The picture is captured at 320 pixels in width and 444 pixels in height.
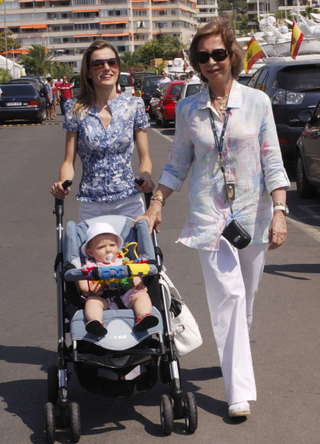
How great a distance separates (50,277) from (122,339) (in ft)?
11.0

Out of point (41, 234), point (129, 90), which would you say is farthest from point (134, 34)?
point (41, 234)

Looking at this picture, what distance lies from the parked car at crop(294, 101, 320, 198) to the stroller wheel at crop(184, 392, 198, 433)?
6.71m

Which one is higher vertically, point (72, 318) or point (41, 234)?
point (72, 318)

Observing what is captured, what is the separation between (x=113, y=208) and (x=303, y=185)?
6.74 metres

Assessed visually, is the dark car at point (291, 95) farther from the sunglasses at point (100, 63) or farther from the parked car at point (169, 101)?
the parked car at point (169, 101)

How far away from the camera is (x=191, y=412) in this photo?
11.4 feet

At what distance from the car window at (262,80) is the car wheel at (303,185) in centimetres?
295

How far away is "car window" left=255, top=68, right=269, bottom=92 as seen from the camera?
13.3 m

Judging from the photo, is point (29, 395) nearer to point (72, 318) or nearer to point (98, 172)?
point (72, 318)

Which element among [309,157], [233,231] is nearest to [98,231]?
[233,231]

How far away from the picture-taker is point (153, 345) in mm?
3584

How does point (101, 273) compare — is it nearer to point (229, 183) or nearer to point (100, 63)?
point (229, 183)

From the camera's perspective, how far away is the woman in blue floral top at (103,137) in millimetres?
4145

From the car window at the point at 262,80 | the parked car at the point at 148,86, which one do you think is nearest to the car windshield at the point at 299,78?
the car window at the point at 262,80
